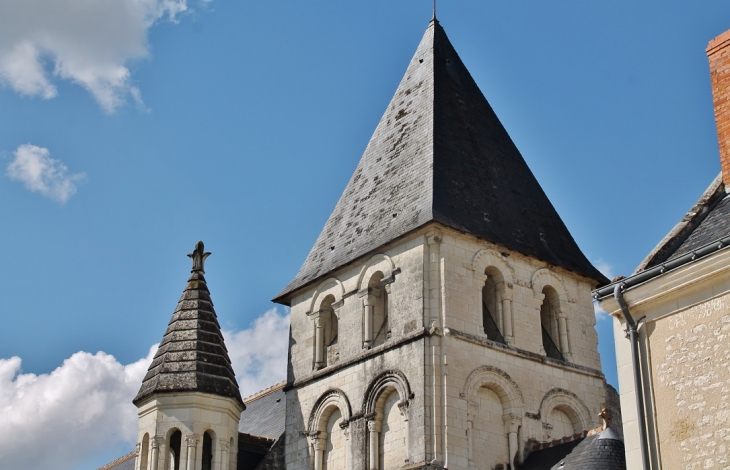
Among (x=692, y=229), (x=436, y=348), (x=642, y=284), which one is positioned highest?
(x=436, y=348)

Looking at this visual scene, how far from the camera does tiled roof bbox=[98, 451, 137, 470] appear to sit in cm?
3213

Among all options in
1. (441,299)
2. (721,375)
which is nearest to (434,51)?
(441,299)

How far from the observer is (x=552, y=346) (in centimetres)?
2306

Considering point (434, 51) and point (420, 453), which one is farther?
point (434, 51)

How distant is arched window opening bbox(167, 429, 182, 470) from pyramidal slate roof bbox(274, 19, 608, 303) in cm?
426

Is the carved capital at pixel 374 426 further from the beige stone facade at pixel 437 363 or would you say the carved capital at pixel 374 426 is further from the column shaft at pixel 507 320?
the column shaft at pixel 507 320

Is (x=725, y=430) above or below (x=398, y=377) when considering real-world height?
below

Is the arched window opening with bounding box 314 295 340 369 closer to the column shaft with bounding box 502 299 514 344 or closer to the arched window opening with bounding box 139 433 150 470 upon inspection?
the column shaft with bounding box 502 299 514 344

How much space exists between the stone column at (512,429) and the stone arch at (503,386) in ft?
0.30

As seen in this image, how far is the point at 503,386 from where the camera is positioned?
21.3 meters

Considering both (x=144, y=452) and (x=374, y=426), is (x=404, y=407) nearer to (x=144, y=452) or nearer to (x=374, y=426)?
(x=374, y=426)

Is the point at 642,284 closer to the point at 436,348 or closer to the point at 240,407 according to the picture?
the point at 436,348

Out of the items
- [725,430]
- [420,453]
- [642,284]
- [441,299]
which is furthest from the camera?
[441,299]

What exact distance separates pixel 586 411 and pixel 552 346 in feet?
4.82
